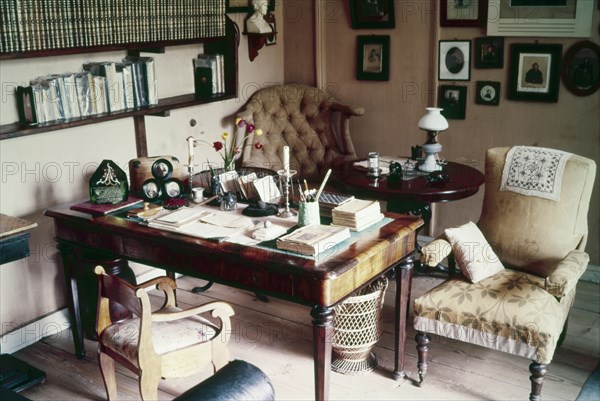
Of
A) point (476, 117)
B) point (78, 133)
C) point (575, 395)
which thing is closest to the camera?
point (575, 395)

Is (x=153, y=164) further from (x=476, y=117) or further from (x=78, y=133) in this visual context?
(x=476, y=117)

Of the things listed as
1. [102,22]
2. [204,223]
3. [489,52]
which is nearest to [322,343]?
[204,223]

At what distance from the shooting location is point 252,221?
124 inches

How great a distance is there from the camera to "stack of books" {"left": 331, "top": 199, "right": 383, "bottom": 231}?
2.98 metres

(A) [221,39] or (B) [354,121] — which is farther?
(B) [354,121]

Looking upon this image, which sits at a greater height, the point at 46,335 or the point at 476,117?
the point at 476,117

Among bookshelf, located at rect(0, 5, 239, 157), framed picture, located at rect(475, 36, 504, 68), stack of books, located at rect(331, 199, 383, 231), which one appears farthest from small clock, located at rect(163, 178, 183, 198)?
framed picture, located at rect(475, 36, 504, 68)

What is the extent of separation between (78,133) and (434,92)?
2499mm

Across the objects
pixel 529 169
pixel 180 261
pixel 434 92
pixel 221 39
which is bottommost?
pixel 180 261

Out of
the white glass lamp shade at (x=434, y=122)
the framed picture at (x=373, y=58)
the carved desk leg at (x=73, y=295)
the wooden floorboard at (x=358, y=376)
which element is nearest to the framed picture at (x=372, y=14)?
the framed picture at (x=373, y=58)

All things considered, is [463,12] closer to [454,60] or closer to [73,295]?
[454,60]

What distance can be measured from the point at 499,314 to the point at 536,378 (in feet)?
1.07

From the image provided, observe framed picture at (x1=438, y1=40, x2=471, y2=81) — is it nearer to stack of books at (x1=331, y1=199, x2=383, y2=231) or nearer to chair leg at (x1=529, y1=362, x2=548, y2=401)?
stack of books at (x1=331, y1=199, x2=383, y2=231)

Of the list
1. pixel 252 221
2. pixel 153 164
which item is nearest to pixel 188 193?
pixel 153 164
